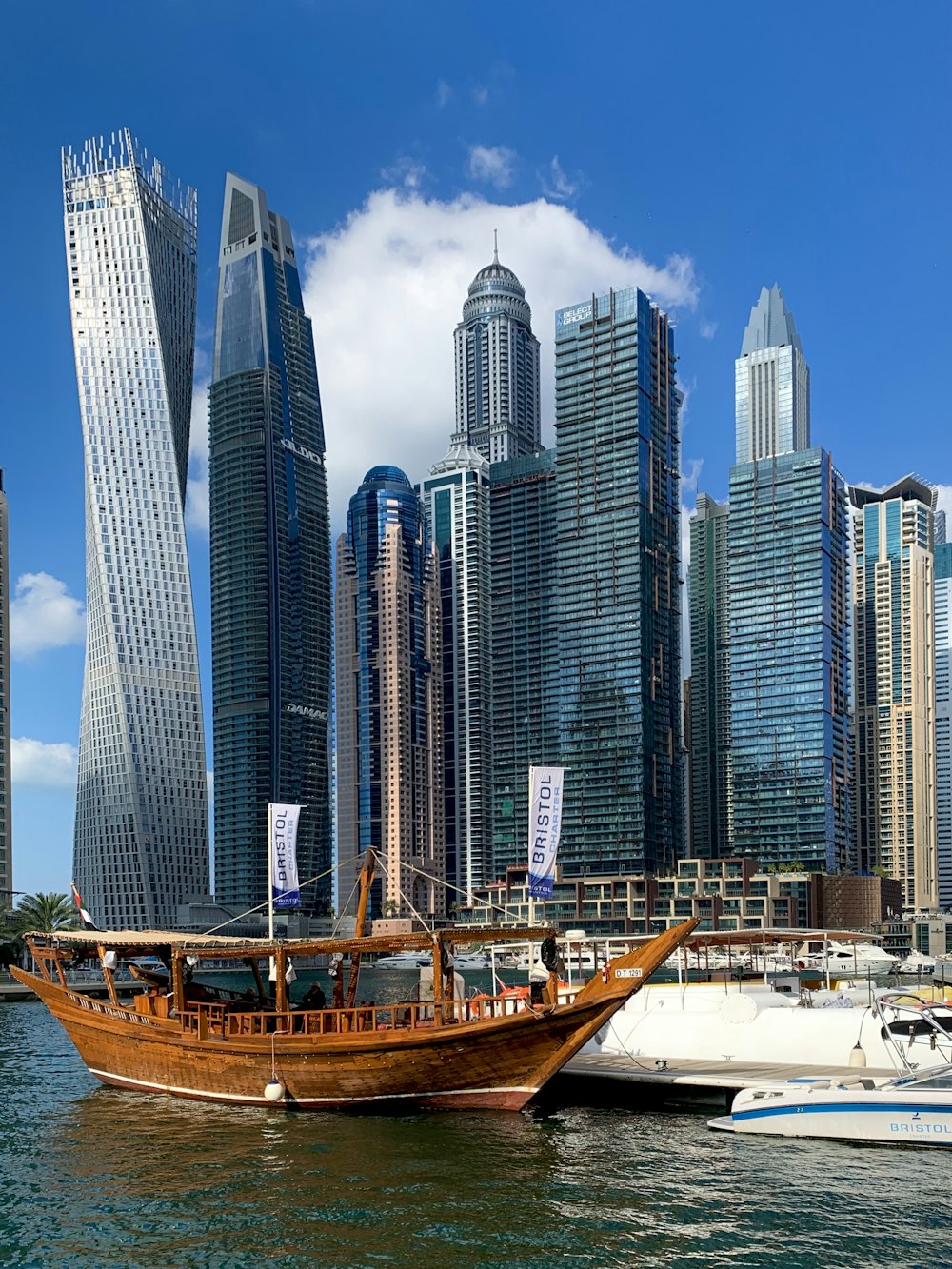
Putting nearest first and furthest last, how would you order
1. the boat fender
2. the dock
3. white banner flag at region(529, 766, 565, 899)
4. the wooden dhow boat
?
1. the wooden dhow boat
2. the dock
3. the boat fender
4. white banner flag at region(529, 766, 565, 899)

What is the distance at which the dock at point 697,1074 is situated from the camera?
39875 mm

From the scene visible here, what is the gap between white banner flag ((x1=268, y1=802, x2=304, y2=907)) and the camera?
55281mm

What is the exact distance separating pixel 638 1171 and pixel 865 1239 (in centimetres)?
Answer: 677

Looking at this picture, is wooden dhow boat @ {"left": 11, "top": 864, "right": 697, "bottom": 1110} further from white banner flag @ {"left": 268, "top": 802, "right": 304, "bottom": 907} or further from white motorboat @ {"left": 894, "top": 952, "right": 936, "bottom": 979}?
white motorboat @ {"left": 894, "top": 952, "right": 936, "bottom": 979}

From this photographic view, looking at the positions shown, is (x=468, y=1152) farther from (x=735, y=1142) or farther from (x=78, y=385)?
(x=78, y=385)

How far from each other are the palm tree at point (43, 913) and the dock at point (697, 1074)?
→ 8164 cm

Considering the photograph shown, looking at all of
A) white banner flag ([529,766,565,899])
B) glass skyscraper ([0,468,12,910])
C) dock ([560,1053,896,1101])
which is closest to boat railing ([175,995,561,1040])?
dock ([560,1053,896,1101])

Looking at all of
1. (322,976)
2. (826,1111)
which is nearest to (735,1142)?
(826,1111)

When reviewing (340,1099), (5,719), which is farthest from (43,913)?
(340,1099)

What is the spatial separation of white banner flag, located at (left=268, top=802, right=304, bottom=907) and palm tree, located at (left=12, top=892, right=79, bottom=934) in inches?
2543

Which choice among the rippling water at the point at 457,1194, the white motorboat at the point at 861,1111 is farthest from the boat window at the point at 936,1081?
the rippling water at the point at 457,1194

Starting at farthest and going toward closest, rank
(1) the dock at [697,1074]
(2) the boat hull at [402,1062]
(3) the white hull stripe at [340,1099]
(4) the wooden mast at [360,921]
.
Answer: (4) the wooden mast at [360,921]
(1) the dock at [697,1074]
(3) the white hull stripe at [340,1099]
(2) the boat hull at [402,1062]

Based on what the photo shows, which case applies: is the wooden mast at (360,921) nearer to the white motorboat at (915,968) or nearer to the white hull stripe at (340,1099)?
the white hull stripe at (340,1099)

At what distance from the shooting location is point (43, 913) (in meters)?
116
